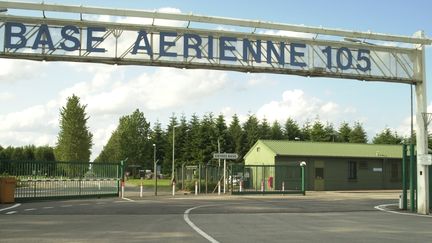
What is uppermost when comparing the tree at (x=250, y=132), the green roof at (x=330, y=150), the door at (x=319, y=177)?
the tree at (x=250, y=132)

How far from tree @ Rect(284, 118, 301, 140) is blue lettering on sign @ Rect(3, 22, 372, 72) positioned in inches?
2970

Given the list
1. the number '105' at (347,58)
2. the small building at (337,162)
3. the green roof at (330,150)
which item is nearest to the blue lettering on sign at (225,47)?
the number '105' at (347,58)

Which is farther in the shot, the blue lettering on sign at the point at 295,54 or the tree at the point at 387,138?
the tree at the point at 387,138

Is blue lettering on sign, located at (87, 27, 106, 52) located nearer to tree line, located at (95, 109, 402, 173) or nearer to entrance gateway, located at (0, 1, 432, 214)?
entrance gateway, located at (0, 1, 432, 214)

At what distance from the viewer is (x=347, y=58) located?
21.8 m

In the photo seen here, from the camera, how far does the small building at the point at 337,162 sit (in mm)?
49844

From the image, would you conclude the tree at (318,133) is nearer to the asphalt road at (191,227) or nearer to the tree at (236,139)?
the tree at (236,139)

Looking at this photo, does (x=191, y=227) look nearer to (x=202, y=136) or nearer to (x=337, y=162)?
(x=337, y=162)

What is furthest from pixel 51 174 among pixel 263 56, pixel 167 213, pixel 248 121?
pixel 248 121

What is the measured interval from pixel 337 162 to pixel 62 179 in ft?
101

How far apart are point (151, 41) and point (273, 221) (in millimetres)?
7508

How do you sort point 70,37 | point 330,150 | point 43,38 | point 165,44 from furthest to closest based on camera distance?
point 330,150 → point 165,44 → point 70,37 → point 43,38

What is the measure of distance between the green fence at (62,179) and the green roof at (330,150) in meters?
22.7

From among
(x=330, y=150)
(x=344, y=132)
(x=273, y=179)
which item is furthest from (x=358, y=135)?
(x=273, y=179)
